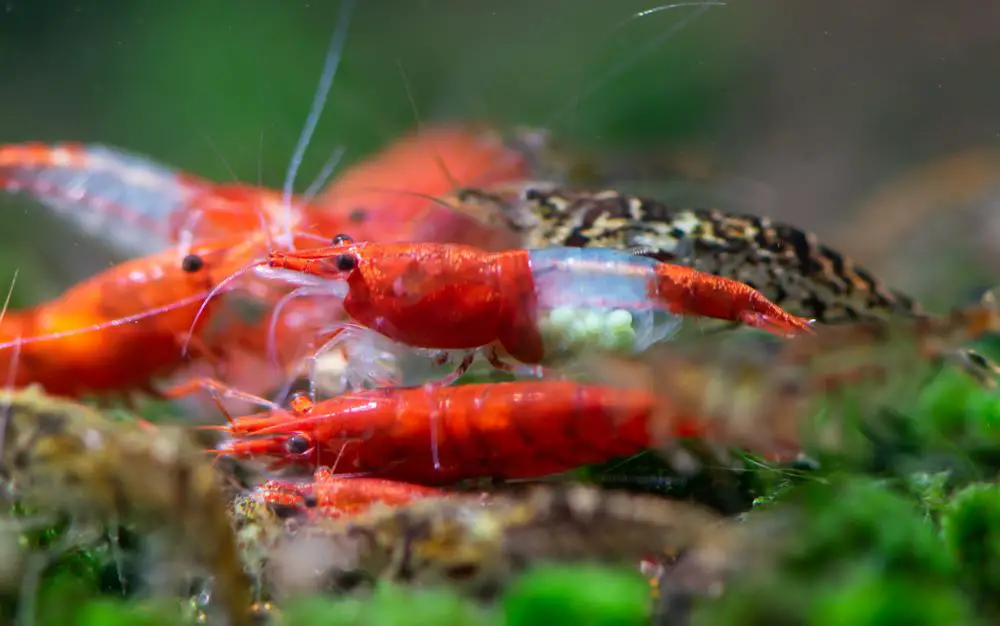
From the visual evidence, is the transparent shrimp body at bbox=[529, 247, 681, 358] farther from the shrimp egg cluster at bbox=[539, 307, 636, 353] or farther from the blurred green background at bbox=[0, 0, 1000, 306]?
the blurred green background at bbox=[0, 0, 1000, 306]

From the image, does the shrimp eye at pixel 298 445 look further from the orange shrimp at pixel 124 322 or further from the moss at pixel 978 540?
the moss at pixel 978 540

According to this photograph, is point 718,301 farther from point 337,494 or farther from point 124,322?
point 124,322


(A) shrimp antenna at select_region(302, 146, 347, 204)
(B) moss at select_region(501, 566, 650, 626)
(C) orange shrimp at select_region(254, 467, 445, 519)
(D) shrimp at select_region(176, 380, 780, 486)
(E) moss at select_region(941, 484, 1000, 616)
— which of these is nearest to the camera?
(B) moss at select_region(501, 566, 650, 626)

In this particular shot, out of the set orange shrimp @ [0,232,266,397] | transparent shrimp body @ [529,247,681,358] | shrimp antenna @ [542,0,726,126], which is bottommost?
orange shrimp @ [0,232,266,397]

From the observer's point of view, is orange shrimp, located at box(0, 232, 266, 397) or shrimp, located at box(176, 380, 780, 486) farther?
orange shrimp, located at box(0, 232, 266, 397)

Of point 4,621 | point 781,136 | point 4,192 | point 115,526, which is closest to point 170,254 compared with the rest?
point 4,192

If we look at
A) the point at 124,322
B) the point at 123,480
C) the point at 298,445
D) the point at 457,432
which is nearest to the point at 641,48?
the point at 457,432

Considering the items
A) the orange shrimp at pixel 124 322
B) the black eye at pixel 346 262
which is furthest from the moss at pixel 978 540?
the orange shrimp at pixel 124 322

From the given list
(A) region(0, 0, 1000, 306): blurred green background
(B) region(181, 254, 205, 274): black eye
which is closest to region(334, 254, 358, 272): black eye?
(B) region(181, 254, 205, 274): black eye

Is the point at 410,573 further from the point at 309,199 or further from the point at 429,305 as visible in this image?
the point at 309,199
